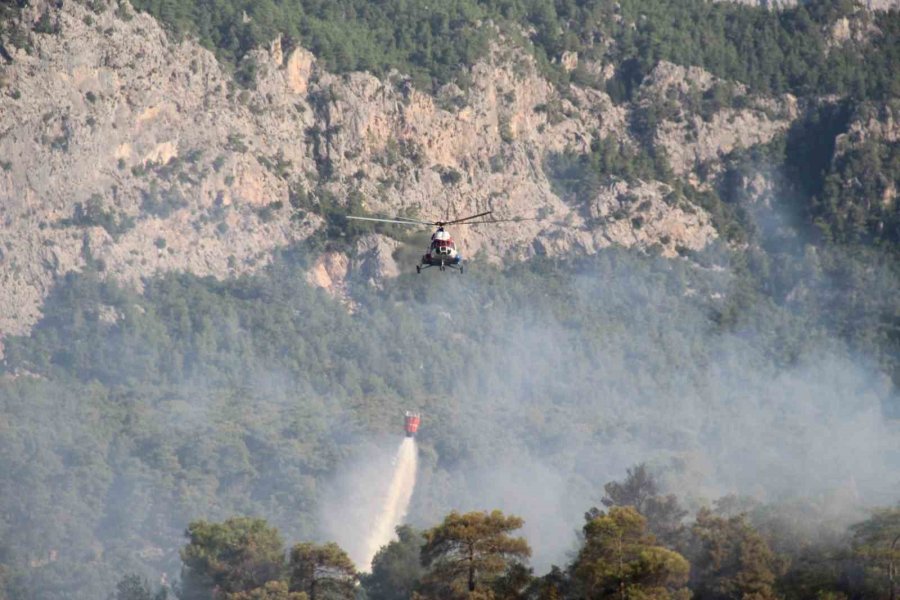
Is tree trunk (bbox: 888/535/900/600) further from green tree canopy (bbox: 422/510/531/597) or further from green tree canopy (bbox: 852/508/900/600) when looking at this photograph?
green tree canopy (bbox: 422/510/531/597)

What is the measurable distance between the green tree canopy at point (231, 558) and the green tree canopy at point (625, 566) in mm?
25283

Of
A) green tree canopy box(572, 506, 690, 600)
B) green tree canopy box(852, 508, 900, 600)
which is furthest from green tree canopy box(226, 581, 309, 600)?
green tree canopy box(852, 508, 900, 600)

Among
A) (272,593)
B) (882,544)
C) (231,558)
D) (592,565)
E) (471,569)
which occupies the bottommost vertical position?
(592,565)

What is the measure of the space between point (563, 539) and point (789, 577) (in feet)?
178

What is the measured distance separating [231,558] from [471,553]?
80.1ft

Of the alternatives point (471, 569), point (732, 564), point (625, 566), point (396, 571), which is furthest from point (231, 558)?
point (625, 566)

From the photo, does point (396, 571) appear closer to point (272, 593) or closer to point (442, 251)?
point (272, 593)

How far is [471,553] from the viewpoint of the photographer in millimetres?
123062

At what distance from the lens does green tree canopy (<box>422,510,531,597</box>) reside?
12231 cm

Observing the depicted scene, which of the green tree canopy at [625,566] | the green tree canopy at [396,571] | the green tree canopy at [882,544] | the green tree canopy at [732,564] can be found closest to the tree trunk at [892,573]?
the green tree canopy at [882,544]

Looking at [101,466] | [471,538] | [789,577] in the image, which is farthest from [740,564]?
[101,466]

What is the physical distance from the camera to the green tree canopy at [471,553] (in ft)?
401

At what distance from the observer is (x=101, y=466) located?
198m

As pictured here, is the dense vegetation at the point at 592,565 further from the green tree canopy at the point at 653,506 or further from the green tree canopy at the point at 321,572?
the green tree canopy at the point at 653,506
